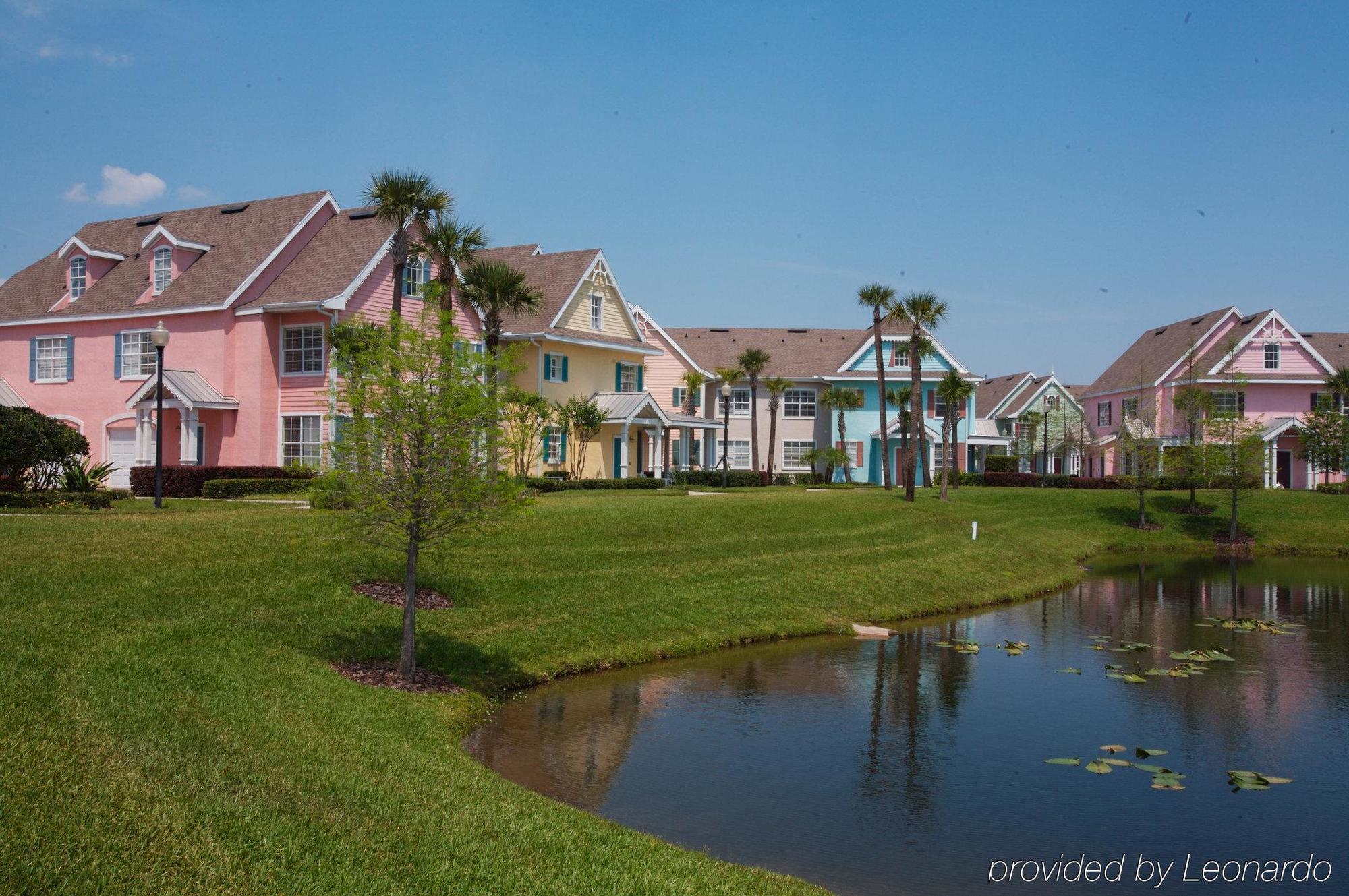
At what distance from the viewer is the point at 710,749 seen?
1323cm

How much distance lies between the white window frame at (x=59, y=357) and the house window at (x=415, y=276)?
12.6m

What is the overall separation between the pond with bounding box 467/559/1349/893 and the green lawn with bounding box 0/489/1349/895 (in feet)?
4.19

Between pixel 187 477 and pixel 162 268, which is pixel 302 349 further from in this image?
pixel 162 268

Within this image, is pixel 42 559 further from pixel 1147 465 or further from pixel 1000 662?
pixel 1147 465

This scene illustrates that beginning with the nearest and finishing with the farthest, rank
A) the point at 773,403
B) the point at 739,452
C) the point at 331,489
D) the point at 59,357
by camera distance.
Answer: the point at 331,489 → the point at 59,357 → the point at 773,403 → the point at 739,452

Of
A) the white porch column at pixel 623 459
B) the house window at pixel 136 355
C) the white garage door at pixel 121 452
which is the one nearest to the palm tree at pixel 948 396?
the white porch column at pixel 623 459

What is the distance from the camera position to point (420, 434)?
13383 mm

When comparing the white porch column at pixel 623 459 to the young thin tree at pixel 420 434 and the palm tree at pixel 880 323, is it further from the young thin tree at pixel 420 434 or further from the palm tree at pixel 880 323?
the young thin tree at pixel 420 434

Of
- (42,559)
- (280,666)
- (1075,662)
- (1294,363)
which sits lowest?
(1075,662)

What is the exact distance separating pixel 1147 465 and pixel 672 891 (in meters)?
43.0

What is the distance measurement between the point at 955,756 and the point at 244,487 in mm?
22436

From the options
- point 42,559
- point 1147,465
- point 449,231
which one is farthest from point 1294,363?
point 42,559

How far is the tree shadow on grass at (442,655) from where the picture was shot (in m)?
14.7

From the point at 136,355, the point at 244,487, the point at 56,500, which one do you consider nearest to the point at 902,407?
the point at 244,487
